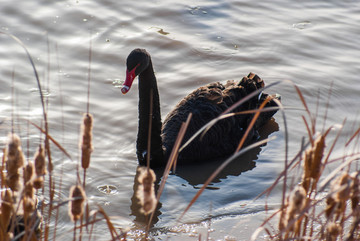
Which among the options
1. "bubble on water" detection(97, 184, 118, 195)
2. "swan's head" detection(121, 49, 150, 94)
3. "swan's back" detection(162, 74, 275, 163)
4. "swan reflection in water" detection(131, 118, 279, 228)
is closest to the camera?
"bubble on water" detection(97, 184, 118, 195)

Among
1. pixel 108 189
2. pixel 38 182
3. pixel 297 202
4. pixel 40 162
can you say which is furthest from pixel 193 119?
pixel 297 202

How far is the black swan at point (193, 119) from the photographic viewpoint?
497 cm

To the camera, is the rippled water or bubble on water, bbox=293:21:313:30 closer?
the rippled water

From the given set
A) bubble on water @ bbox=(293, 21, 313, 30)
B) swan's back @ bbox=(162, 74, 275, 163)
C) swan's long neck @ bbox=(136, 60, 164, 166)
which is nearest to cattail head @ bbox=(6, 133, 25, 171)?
swan's long neck @ bbox=(136, 60, 164, 166)

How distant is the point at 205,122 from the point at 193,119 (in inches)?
4.4

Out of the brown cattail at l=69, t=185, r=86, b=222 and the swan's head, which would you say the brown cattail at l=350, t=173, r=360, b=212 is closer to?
the brown cattail at l=69, t=185, r=86, b=222

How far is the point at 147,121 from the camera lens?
5.00m

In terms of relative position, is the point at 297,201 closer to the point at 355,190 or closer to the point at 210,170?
the point at 355,190

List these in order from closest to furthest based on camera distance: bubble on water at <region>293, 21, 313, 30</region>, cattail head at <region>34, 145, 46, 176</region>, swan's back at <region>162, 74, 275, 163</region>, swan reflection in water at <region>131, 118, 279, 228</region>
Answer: cattail head at <region>34, 145, 46, 176</region> → swan reflection in water at <region>131, 118, 279, 228</region> → swan's back at <region>162, 74, 275, 163</region> → bubble on water at <region>293, 21, 313, 30</region>

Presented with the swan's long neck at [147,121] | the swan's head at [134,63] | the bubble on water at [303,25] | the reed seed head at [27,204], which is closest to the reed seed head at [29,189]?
the reed seed head at [27,204]

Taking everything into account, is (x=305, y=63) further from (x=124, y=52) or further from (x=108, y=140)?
(x=108, y=140)

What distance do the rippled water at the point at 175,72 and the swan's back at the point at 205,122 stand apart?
160 millimetres

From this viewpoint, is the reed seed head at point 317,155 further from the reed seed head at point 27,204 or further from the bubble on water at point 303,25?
the bubble on water at point 303,25

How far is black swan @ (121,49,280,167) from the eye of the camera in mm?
4973
